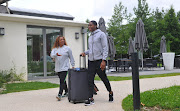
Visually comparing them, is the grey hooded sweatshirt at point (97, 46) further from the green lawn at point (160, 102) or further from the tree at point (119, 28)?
the tree at point (119, 28)

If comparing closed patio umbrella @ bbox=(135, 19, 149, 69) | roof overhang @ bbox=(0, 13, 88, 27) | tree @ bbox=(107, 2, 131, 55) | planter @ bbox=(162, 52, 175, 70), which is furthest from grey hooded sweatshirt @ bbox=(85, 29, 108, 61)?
tree @ bbox=(107, 2, 131, 55)

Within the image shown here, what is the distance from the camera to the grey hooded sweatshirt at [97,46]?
189 inches

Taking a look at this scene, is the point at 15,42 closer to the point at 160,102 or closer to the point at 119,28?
the point at 160,102

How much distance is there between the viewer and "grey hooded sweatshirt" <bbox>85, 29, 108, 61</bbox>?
4.79 m

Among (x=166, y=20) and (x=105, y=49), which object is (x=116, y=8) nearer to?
(x=166, y=20)

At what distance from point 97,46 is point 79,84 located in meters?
1.00

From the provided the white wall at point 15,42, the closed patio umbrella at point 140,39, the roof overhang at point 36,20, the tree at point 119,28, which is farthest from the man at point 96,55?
the tree at point 119,28

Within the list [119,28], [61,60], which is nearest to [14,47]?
[61,60]

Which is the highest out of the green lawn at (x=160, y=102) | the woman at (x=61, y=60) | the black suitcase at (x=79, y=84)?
the woman at (x=61, y=60)

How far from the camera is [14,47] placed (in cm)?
1030

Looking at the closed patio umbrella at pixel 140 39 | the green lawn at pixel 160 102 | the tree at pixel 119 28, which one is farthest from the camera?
the tree at pixel 119 28

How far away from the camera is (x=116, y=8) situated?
27.7 meters

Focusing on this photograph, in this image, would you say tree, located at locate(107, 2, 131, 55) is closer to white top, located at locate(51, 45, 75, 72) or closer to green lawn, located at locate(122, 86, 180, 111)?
white top, located at locate(51, 45, 75, 72)

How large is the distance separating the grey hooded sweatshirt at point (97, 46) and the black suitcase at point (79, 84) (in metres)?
0.46
